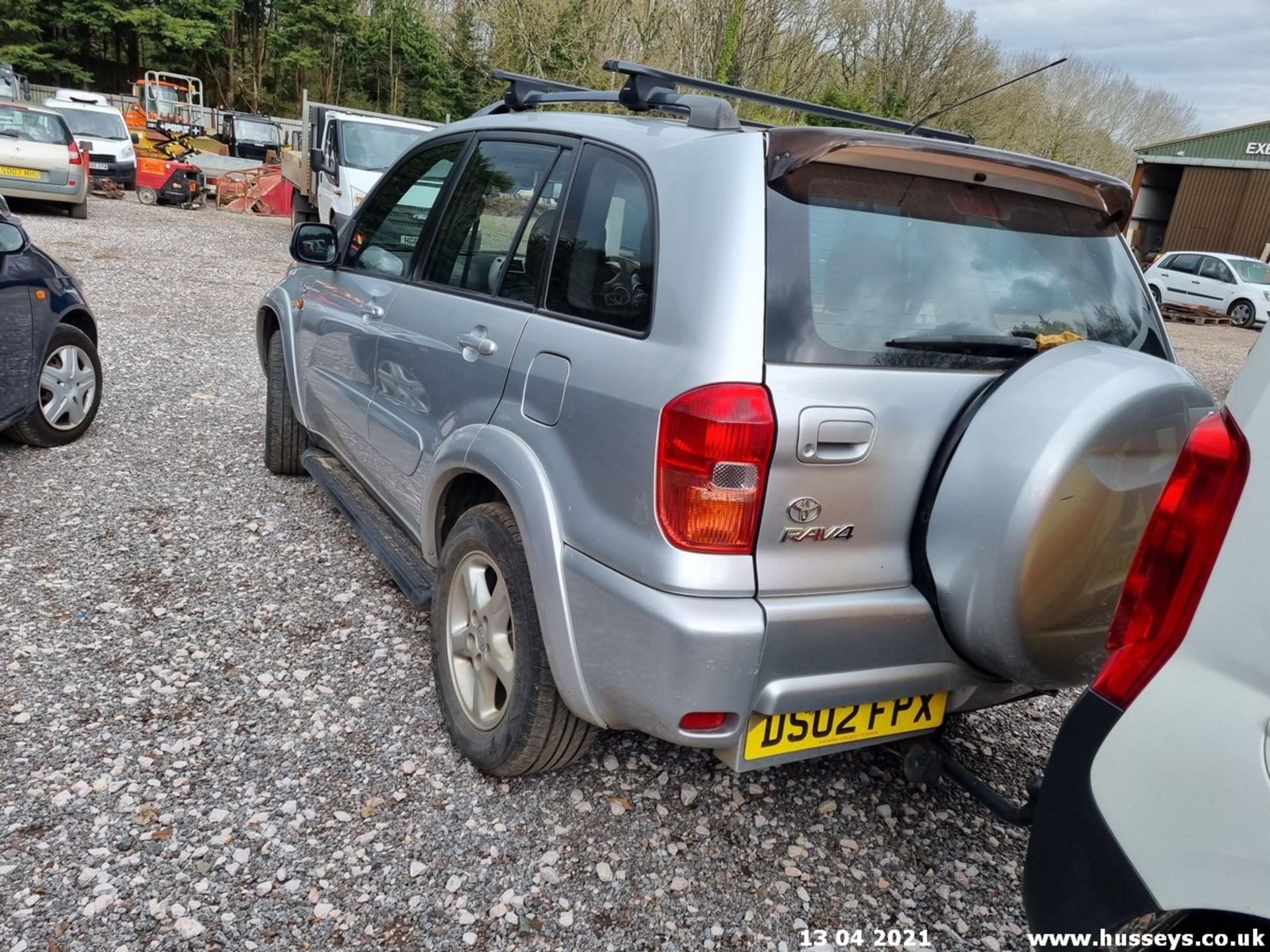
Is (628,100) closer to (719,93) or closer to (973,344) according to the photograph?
(719,93)

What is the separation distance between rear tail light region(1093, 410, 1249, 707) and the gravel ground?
4.16ft

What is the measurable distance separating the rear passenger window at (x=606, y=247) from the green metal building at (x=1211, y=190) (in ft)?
97.1

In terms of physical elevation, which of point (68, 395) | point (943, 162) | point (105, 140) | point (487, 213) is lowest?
point (68, 395)

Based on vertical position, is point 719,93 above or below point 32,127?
above

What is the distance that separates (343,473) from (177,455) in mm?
1693

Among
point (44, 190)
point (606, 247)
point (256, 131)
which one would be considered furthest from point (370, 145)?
point (256, 131)

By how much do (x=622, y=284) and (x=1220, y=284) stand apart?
23.1 meters

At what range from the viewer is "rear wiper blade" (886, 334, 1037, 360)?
214 cm

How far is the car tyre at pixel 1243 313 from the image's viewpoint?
20.5 m

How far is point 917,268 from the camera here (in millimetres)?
2225

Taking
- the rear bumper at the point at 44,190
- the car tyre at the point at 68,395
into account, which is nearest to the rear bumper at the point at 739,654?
the car tyre at the point at 68,395

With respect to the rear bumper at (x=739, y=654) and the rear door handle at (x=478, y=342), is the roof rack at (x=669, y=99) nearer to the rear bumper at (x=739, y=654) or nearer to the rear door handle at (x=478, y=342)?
the rear door handle at (x=478, y=342)

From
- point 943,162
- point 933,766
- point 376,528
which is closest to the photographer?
point 943,162

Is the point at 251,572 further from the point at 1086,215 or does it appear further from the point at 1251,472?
the point at 1251,472
